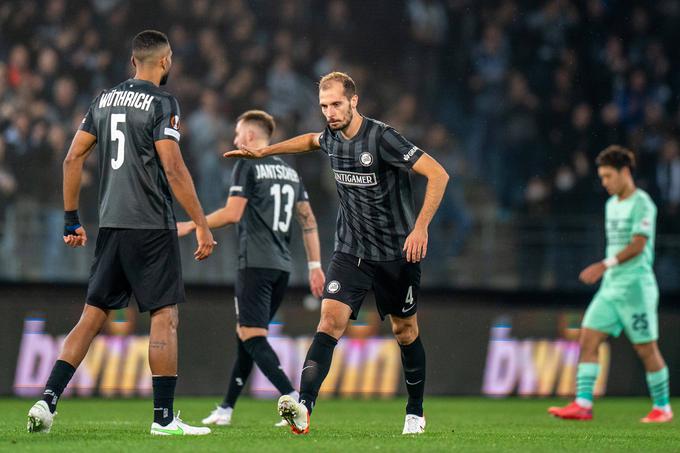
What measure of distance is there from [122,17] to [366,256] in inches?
367

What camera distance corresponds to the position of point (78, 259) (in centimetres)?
1196

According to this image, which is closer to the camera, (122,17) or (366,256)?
(366,256)

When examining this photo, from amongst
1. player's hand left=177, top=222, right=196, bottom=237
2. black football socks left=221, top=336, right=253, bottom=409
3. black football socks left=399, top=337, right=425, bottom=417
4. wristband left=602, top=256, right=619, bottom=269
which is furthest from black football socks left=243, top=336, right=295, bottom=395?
wristband left=602, top=256, right=619, bottom=269

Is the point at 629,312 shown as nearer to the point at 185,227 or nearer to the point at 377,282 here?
the point at 377,282

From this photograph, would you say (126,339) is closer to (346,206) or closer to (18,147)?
(18,147)

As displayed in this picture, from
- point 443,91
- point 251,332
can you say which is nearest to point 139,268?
point 251,332

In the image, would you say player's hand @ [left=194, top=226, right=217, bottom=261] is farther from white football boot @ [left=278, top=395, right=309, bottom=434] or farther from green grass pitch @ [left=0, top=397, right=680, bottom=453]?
green grass pitch @ [left=0, top=397, right=680, bottom=453]

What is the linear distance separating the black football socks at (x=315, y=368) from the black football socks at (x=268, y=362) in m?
1.52

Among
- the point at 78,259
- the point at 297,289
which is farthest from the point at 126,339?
the point at 297,289

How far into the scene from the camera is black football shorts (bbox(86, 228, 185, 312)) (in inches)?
231

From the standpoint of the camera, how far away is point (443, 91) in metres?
15.2

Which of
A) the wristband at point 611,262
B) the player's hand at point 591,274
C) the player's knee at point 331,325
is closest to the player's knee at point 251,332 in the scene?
the player's knee at point 331,325

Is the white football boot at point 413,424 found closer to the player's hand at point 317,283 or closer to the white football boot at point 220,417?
the player's hand at point 317,283

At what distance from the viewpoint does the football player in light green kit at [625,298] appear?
8.95m
